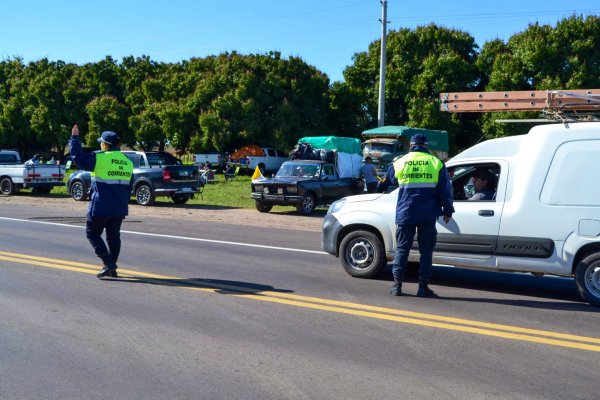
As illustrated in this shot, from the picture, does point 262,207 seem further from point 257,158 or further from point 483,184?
point 257,158

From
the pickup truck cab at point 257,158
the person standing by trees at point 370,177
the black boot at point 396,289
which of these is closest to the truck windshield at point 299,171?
the person standing by trees at point 370,177

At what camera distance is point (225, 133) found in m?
43.3

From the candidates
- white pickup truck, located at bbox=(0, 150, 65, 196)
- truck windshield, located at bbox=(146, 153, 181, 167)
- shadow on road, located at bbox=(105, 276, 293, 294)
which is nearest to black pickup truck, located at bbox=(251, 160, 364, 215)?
truck windshield, located at bbox=(146, 153, 181, 167)

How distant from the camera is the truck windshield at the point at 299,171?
813 inches

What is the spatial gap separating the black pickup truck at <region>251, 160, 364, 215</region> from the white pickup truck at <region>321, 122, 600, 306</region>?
11133mm

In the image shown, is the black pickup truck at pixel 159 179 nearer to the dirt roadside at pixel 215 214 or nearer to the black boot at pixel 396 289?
the dirt roadside at pixel 215 214

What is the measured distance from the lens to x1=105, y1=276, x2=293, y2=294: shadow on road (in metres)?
8.01

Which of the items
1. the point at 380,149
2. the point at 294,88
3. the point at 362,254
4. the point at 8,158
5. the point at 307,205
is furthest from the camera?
the point at 294,88

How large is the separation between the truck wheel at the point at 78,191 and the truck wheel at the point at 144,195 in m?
2.55

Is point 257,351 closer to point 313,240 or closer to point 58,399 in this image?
point 58,399

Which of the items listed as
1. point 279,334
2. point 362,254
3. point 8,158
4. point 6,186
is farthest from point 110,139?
point 8,158

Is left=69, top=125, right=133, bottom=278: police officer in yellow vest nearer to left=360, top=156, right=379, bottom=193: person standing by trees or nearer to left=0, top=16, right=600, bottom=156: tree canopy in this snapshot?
left=360, top=156, right=379, bottom=193: person standing by trees

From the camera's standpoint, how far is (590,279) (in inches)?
296

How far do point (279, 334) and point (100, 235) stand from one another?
335 centimetres
